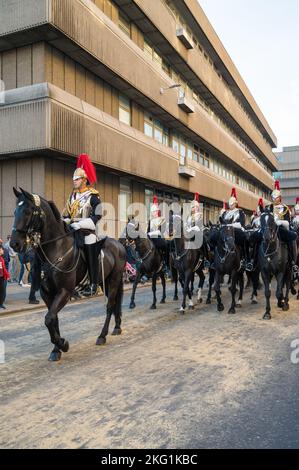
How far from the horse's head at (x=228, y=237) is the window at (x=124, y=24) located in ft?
52.9

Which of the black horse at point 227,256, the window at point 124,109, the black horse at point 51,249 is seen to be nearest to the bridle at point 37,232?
the black horse at point 51,249

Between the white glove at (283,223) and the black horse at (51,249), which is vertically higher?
the white glove at (283,223)

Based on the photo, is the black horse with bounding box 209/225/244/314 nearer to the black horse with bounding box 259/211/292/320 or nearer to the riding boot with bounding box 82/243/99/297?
the black horse with bounding box 259/211/292/320

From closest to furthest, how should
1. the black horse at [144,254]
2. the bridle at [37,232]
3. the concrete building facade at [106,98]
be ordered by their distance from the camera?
the bridle at [37,232] < the black horse at [144,254] < the concrete building facade at [106,98]

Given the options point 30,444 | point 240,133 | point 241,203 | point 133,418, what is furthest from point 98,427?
point 240,133

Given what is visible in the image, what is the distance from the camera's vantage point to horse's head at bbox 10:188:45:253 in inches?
224

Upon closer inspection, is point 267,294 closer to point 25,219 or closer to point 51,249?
point 51,249

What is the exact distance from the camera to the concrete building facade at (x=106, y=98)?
1622cm

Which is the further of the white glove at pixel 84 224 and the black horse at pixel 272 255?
the black horse at pixel 272 255

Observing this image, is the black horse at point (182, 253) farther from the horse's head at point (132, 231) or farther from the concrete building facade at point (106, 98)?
the concrete building facade at point (106, 98)

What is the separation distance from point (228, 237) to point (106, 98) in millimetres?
12899

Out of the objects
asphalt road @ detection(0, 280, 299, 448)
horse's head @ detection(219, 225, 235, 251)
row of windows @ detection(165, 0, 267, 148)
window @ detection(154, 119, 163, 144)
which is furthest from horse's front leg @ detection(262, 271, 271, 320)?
row of windows @ detection(165, 0, 267, 148)

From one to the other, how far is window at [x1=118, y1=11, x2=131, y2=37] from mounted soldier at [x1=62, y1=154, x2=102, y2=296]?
59.6ft

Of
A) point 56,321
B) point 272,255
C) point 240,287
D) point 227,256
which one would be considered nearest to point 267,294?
point 272,255
